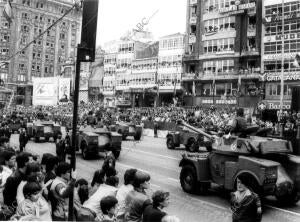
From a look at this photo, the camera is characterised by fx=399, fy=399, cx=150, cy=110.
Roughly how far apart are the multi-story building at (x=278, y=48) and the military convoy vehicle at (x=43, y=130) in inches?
912

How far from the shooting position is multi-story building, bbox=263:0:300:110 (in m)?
40.2

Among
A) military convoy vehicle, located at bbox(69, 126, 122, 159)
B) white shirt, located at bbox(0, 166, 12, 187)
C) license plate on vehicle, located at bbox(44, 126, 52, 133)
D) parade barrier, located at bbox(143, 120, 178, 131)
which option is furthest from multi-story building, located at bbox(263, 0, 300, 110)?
white shirt, located at bbox(0, 166, 12, 187)

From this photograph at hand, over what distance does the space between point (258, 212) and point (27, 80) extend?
279 feet

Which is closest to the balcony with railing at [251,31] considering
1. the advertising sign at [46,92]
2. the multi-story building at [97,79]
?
the multi-story building at [97,79]

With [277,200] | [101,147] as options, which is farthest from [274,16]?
[277,200]

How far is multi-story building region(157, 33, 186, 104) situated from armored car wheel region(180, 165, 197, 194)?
41.0 metres

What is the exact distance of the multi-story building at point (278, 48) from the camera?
132 ft

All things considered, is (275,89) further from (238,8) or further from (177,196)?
(177,196)

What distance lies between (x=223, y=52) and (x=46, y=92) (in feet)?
78.4

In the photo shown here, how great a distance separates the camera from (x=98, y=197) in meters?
6.26

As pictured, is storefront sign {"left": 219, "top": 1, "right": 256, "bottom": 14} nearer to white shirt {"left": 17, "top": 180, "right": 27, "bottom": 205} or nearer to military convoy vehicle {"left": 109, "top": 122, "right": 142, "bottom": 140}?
military convoy vehicle {"left": 109, "top": 122, "right": 142, "bottom": 140}

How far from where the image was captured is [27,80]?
282 feet

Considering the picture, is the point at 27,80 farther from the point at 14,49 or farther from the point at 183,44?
the point at 183,44

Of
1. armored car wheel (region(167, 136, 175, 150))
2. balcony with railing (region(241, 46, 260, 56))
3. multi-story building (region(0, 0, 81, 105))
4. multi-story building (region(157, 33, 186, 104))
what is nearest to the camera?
armored car wheel (region(167, 136, 175, 150))
